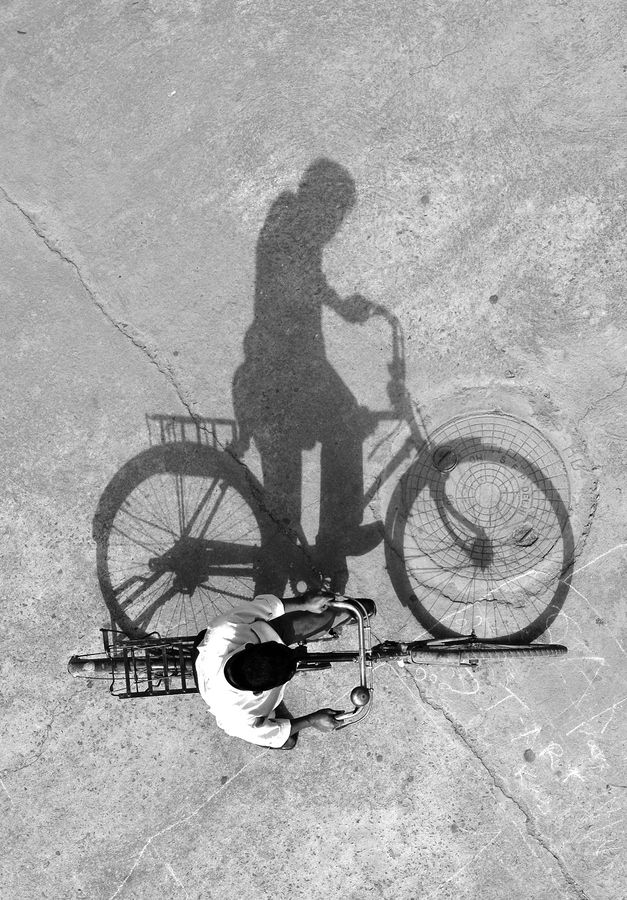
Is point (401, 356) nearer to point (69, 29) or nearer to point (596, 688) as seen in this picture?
point (596, 688)

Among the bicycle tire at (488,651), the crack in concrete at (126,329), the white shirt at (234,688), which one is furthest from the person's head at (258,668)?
the crack in concrete at (126,329)

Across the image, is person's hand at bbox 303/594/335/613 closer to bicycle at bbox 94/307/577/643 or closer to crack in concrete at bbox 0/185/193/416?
bicycle at bbox 94/307/577/643

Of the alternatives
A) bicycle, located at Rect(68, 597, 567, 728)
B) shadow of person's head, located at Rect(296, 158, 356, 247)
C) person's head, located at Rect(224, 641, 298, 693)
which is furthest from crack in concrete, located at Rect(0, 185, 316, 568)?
person's head, located at Rect(224, 641, 298, 693)

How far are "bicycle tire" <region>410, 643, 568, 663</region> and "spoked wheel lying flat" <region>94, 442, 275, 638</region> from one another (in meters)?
1.55

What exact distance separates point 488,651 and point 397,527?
1199mm

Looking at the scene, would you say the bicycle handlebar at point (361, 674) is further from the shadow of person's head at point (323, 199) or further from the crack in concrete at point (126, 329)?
the shadow of person's head at point (323, 199)

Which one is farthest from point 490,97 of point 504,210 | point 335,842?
point 335,842

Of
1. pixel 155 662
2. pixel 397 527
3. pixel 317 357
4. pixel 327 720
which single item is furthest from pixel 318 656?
pixel 317 357

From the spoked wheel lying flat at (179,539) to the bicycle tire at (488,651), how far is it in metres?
1.55

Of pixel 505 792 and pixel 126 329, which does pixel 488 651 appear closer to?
pixel 505 792

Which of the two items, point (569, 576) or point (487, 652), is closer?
point (487, 652)

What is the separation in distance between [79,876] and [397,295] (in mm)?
5455

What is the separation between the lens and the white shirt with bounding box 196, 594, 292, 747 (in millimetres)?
3740

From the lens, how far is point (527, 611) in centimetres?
518
